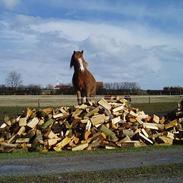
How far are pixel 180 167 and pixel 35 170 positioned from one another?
3.54 m

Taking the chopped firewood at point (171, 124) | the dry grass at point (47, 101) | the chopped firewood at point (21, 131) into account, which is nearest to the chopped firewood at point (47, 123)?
the chopped firewood at point (21, 131)

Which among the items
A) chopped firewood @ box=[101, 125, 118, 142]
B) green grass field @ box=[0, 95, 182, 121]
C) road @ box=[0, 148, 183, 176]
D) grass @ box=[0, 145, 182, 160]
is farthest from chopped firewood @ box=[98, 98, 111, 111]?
green grass field @ box=[0, 95, 182, 121]

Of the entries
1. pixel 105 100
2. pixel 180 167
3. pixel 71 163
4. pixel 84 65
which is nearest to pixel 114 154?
pixel 71 163

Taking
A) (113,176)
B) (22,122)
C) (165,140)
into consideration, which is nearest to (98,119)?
(165,140)

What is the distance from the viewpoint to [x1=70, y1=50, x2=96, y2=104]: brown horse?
24.4m

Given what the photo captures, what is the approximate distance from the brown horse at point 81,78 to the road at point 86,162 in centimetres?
758

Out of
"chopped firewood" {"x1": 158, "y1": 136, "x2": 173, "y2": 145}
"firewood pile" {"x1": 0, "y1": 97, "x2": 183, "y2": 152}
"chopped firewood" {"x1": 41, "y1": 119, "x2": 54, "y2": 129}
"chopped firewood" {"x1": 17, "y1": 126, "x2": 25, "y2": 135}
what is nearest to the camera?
"firewood pile" {"x1": 0, "y1": 97, "x2": 183, "y2": 152}

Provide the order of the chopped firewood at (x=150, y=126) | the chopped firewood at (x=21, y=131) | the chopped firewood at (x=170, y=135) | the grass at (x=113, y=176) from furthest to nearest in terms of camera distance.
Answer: the chopped firewood at (x=150, y=126) → the chopped firewood at (x=170, y=135) → the chopped firewood at (x=21, y=131) → the grass at (x=113, y=176)

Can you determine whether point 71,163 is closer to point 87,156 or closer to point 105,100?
point 87,156

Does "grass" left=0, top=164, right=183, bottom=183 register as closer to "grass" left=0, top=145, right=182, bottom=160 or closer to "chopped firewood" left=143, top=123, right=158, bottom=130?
"grass" left=0, top=145, right=182, bottom=160

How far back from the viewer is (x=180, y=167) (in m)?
13.9

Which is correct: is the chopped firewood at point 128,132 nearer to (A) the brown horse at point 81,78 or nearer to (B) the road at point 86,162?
(B) the road at point 86,162

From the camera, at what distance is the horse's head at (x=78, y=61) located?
24344 mm

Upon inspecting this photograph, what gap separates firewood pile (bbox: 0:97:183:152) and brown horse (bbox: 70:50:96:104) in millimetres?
2413
